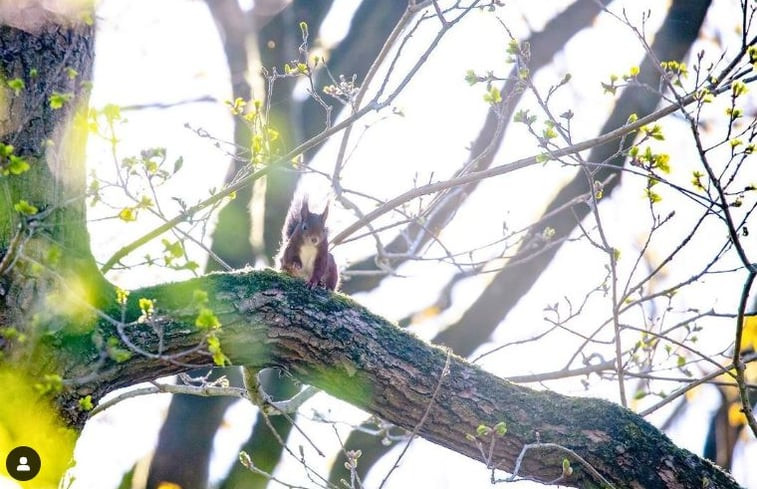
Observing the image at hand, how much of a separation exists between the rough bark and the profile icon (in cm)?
36

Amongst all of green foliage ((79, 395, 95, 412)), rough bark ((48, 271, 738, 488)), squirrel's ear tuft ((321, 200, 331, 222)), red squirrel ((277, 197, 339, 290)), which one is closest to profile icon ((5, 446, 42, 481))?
green foliage ((79, 395, 95, 412))

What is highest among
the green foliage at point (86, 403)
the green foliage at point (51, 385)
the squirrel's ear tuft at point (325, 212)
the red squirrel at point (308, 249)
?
the squirrel's ear tuft at point (325, 212)

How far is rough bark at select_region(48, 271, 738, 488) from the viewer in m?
2.99

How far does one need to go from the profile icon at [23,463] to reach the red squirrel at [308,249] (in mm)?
1453

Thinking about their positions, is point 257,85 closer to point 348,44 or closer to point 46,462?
point 348,44

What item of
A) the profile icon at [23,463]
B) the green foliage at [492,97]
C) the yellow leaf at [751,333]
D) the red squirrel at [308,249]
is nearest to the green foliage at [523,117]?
the green foliage at [492,97]

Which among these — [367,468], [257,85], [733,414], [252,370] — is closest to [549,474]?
[252,370]

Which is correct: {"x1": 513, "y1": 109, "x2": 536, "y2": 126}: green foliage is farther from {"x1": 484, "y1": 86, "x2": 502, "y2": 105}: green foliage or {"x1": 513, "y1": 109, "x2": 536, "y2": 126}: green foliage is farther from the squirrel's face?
the squirrel's face

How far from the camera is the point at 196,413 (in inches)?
196

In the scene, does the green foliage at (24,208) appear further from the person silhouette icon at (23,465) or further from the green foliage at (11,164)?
the person silhouette icon at (23,465)

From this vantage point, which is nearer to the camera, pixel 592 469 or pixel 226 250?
pixel 592 469

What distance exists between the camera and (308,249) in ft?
13.3

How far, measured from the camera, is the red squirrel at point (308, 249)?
3944mm

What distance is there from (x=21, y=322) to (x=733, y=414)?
498 cm
